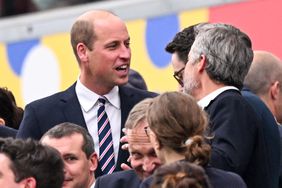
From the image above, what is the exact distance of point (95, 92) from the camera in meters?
7.54

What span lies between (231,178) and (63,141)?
1227 mm

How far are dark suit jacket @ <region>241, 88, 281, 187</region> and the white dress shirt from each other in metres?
0.86

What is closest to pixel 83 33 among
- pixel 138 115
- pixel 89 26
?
pixel 89 26

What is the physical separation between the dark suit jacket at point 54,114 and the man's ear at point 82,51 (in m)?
0.20

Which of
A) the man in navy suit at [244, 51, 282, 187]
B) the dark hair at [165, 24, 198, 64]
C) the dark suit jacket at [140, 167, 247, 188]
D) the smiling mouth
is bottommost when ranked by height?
the man in navy suit at [244, 51, 282, 187]

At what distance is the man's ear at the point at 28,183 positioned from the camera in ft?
20.1

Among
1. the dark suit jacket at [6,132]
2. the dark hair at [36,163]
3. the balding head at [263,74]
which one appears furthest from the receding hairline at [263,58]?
the dark hair at [36,163]

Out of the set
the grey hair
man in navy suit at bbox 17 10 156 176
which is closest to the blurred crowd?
man in navy suit at bbox 17 10 156 176

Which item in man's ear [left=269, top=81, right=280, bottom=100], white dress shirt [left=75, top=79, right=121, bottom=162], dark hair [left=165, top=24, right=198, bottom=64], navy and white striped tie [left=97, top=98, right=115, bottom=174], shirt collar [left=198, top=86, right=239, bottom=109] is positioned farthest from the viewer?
man's ear [left=269, top=81, right=280, bottom=100]

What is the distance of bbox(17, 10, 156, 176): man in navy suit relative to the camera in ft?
24.4

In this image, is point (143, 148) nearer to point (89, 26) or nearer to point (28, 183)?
point (28, 183)

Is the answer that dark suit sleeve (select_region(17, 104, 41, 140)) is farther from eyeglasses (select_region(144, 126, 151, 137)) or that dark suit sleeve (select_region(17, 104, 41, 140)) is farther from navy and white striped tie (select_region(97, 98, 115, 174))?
eyeglasses (select_region(144, 126, 151, 137))

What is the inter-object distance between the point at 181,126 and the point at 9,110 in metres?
2.50

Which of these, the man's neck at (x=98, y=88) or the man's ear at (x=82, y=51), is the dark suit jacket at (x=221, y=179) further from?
the man's ear at (x=82, y=51)
